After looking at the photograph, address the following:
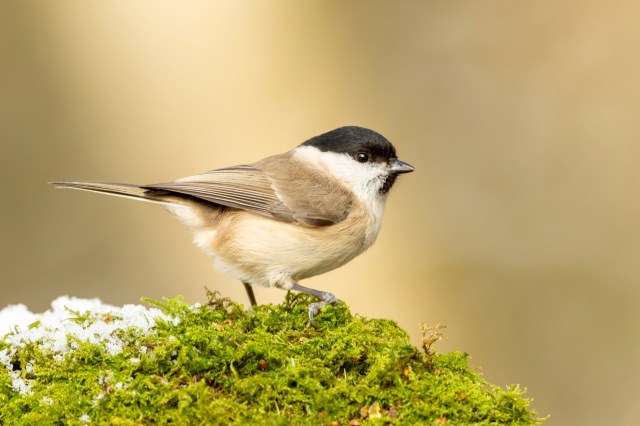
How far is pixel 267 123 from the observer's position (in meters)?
7.29

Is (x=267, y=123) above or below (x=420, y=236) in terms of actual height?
above

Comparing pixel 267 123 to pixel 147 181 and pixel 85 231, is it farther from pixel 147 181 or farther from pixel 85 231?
pixel 85 231

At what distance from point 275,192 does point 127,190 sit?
811 millimetres

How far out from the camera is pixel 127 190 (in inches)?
139

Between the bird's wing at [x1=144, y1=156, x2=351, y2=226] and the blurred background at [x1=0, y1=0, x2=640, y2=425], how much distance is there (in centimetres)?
325

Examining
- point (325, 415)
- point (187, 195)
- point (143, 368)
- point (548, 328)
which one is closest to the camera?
point (325, 415)

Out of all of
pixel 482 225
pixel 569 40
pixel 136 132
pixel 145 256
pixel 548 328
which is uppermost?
pixel 569 40

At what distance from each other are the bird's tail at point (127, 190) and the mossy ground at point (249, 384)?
1292mm

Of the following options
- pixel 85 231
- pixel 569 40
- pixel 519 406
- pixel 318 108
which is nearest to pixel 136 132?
pixel 85 231

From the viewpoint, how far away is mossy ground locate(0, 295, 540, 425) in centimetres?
199

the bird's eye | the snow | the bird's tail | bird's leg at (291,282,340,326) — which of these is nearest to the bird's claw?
bird's leg at (291,282,340,326)

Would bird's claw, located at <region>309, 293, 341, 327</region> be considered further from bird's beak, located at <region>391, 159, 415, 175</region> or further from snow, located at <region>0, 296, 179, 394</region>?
bird's beak, located at <region>391, 159, 415, 175</region>

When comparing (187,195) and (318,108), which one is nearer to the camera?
(187,195)

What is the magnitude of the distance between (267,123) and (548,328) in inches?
149
